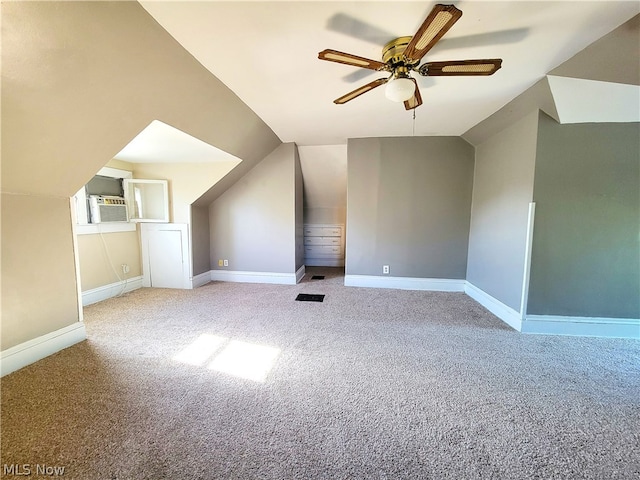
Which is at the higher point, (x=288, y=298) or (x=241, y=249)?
(x=241, y=249)

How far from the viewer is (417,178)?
3730 millimetres

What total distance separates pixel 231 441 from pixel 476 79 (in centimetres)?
303

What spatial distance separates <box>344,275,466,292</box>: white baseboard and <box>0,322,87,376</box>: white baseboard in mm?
3171

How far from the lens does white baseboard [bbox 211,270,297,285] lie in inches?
163

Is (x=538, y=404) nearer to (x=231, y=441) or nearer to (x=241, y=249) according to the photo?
(x=231, y=441)

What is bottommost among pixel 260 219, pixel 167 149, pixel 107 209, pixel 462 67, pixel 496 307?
pixel 496 307

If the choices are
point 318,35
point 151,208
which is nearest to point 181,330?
point 151,208

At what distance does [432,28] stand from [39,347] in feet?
11.4

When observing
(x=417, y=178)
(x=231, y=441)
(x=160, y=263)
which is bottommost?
(x=231, y=441)

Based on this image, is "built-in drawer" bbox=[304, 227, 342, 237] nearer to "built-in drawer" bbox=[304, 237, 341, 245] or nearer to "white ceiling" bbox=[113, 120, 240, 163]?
"built-in drawer" bbox=[304, 237, 341, 245]

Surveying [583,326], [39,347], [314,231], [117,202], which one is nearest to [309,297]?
[314,231]

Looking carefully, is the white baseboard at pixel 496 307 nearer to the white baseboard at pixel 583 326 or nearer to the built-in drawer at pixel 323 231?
the white baseboard at pixel 583 326

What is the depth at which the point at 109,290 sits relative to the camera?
11.4ft

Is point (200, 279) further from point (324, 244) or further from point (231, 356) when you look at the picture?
point (324, 244)
